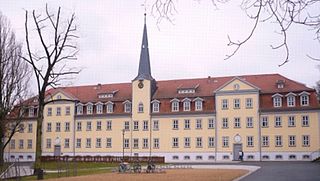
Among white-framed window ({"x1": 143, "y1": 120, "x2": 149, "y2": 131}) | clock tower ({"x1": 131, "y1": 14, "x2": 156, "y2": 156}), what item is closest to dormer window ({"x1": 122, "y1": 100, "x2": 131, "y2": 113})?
clock tower ({"x1": 131, "y1": 14, "x2": 156, "y2": 156})

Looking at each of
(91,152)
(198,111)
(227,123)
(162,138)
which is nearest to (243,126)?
(227,123)

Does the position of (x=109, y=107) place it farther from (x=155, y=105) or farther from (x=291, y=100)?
(x=291, y=100)

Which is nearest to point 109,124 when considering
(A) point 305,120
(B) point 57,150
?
(B) point 57,150

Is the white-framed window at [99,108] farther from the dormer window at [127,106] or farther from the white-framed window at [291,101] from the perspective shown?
the white-framed window at [291,101]

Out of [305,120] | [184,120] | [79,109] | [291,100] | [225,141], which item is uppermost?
[291,100]

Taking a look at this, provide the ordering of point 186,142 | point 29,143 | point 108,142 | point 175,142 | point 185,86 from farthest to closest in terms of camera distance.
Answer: point 29,143 → point 185,86 → point 108,142 → point 175,142 → point 186,142

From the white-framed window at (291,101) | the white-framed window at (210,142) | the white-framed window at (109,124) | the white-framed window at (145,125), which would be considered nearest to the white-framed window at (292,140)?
the white-framed window at (291,101)

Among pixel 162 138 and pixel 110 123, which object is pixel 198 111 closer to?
pixel 162 138

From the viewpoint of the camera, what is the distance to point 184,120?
2611 inches

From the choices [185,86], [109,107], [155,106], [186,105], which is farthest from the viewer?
[109,107]

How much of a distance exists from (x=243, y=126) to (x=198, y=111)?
662cm

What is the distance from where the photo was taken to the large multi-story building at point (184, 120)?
2398 inches

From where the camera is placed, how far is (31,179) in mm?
28938

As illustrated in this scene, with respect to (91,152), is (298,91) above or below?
above
